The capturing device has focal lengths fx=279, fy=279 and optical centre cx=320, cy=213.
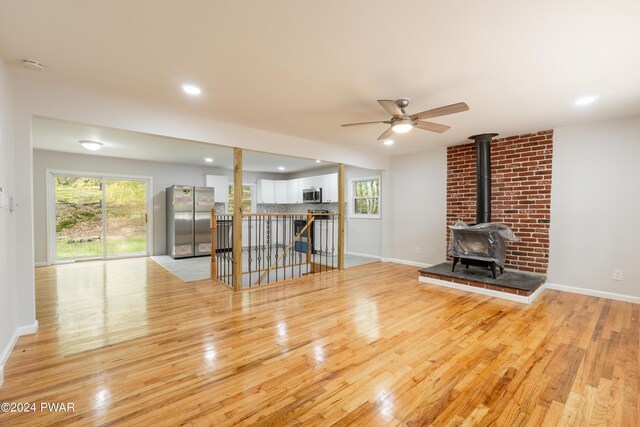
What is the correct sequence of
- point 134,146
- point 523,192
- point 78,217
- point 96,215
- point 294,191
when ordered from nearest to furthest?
1. point 523,192
2. point 134,146
3. point 78,217
4. point 96,215
5. point 294,191

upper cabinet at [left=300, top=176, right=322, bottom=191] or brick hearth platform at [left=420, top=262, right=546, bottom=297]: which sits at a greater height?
upper cabinet at [left=300, top=176, right=322, bottom=191]

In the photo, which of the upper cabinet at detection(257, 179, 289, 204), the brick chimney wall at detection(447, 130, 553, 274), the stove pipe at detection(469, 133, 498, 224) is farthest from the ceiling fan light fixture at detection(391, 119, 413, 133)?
the upper cabinet at detection(257, 179, 289, 204)

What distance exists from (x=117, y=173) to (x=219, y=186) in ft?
7.26

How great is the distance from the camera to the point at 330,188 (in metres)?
7.07

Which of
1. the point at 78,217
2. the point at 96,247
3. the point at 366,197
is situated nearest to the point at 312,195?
the point at 366,197

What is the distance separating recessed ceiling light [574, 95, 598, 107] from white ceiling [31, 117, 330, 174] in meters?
3.87

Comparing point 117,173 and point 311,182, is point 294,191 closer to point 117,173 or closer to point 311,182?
point 311,182

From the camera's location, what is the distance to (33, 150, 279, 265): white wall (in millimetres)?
5605

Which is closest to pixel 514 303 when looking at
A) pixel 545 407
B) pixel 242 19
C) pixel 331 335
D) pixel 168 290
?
pixel 545 407

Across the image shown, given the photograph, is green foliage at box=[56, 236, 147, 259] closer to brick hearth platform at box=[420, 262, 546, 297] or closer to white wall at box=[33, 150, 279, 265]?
white wall at box=[33, 150, 279, 265]

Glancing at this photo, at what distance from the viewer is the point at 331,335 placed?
8.42 ft

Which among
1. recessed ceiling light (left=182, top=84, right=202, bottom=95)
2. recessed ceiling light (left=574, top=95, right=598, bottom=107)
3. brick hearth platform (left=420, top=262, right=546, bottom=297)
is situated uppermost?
recessed ceiling light (left=182, top=84, right=202, bottom=95)

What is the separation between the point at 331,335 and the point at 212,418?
124 centimetres

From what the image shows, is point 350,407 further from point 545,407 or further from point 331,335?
point 545,407
